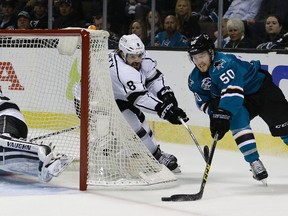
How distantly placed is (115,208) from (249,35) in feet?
9.31

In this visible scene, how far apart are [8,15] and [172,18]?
2182mm

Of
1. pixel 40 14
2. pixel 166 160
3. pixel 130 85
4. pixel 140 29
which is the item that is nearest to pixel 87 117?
pixel 130 85

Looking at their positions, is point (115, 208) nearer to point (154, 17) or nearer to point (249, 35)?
point (249, 35)

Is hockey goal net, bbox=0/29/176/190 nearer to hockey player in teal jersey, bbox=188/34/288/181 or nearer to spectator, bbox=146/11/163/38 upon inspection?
hockey player in teal jersey, bbox=188/34/288/181

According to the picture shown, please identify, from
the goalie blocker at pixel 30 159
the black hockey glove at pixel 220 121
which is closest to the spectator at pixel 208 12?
the black hockey glove at pixel 220 121

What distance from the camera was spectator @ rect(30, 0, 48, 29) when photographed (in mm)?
8445

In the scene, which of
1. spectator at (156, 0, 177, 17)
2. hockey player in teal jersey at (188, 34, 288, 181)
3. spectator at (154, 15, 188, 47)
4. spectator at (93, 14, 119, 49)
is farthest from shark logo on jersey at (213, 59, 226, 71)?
spectator at (93, 14, 119, 49)

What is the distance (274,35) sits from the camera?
21.4 feet

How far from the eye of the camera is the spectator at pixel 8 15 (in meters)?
8.81

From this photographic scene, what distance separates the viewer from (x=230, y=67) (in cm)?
479

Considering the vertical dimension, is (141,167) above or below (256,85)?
below

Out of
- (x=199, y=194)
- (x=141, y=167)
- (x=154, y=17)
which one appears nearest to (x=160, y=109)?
(x=141, y=167)

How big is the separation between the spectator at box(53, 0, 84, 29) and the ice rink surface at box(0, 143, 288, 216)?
121 inches

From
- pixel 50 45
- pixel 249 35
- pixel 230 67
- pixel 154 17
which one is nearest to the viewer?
pixel 230 67
